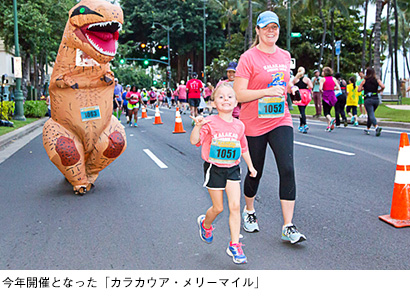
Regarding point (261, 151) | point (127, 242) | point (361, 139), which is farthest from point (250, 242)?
point (361, 139)

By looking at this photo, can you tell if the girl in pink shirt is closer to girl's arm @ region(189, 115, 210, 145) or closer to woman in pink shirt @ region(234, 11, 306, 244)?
girl's arm @ region(189, 115, 210, 145)

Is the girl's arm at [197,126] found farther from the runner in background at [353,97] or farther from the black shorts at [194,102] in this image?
the black shorts at [194,102]

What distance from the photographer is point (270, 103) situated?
4.45 metres

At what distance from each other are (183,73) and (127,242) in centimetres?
5450

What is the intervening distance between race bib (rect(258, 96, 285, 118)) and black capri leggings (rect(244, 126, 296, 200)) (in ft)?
0.46

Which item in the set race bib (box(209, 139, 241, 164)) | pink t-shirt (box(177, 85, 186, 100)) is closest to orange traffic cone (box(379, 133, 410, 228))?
race bib (box(209, 139, 241, 164))

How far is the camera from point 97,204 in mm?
6305

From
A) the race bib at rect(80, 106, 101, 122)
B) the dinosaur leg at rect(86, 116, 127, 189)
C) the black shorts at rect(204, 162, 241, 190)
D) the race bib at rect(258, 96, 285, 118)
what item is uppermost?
the race bib at rect(258, 96, 285, 118)

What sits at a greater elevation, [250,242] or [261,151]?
[261,151]

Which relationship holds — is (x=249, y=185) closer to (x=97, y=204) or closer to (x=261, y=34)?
(x=261, y=34)

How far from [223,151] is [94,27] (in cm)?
319

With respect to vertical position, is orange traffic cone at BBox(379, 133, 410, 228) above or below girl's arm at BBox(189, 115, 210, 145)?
below

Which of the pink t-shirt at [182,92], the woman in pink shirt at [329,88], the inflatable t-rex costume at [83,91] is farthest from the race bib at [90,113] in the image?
the pink t-shirt at [182,92]

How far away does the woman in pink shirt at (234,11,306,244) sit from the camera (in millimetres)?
4398
